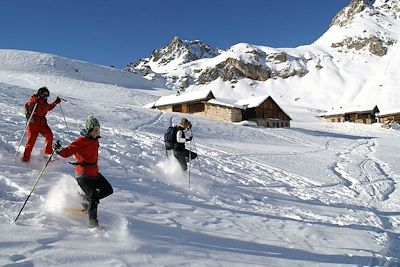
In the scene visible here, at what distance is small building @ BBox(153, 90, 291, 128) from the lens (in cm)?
5425

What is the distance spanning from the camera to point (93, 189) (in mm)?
6277

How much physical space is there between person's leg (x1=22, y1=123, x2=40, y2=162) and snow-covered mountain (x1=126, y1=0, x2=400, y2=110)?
120 m

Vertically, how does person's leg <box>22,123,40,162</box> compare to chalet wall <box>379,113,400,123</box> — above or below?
below

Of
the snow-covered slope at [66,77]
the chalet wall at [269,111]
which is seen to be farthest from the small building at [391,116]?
the snow-covered slope at [66,77]

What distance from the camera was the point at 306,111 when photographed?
10556 cm

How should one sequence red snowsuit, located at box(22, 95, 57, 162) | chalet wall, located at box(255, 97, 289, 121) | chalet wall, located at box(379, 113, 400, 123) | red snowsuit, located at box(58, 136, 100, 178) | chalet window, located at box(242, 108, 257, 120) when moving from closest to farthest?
red snowsuit, located at box(58, 136, 100, 178) < red snowsuit, located at box(22, 95, 57, 162) < chalet window, located at box(242, 108, 257, 120) < chalet wall, located at box(255, 97, 289, 121) < chalet wall, located at box(379, 113, 400, 123)

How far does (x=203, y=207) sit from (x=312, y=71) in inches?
6525

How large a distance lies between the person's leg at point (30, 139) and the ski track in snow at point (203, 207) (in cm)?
24

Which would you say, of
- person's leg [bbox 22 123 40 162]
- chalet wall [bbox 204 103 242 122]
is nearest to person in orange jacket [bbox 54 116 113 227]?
person's leg [bbox 22 123 40 162]

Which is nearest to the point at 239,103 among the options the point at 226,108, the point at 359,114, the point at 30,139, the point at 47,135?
the point at 226,108

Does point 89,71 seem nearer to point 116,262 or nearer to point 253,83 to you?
point 253,83

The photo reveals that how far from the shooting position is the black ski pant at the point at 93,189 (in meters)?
6.20

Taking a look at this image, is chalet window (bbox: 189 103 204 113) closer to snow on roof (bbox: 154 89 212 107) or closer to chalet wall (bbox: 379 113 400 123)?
snow on roof (bbox: 154 89 212 107)

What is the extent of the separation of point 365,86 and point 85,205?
14127 cm
